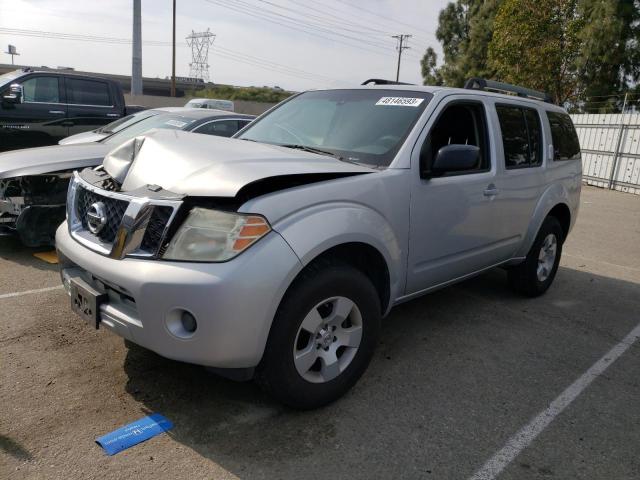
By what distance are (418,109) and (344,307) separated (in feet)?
4.89

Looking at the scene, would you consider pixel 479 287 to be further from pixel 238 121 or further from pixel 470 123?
pixel 238 121

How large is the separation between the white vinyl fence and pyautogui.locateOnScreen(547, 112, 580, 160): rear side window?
39.2 feet

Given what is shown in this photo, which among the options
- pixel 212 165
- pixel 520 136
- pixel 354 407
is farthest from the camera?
pixel 520 136

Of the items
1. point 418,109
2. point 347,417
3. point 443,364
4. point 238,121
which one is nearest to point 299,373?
point 347,417

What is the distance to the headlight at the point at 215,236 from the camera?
242 cm

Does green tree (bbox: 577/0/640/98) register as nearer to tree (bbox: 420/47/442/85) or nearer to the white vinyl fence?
the white vinyl fence

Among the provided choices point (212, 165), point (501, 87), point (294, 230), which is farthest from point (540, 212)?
point (212, 165)

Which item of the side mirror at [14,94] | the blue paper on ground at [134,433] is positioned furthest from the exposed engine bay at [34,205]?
the side mirror at [14,94]

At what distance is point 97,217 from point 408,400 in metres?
1.99

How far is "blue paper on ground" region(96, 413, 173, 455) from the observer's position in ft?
8.25

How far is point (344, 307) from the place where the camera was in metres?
2.85

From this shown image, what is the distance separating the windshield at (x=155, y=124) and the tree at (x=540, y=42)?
19624 mm

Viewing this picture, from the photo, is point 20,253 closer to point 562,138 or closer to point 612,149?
point 562,138

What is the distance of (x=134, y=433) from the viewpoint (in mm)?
2613
